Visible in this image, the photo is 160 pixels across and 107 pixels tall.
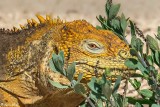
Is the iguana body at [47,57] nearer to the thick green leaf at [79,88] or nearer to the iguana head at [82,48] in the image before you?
the iguana head at [82,48]

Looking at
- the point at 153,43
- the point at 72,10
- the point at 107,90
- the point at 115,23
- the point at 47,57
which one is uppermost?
the point at 72,10

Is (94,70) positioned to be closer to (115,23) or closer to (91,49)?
(91,49)

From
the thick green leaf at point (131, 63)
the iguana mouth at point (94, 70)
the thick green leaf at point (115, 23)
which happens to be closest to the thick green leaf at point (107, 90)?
the thick green leaf at point (131, 63)

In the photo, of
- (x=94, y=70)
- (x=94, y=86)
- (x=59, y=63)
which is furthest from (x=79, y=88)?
(x=94, y=70)

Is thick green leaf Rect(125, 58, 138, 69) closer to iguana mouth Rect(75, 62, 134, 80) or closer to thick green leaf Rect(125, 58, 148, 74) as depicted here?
thick green leaf Rect(125, 58, 148, 74)

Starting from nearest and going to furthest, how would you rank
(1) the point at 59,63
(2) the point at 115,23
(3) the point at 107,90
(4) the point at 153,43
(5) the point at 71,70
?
1. (3) the point at 107,90
2. (5) the point at 71,70
3. (1) the point at 59,63
4. (4) the point at 153,43
5. (2) the point at 115,23
